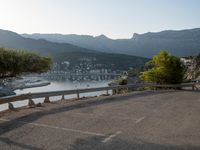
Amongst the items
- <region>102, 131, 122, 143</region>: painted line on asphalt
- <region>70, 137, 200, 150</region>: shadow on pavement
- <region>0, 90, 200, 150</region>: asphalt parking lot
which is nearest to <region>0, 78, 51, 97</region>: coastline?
<region>0, 90, 200, 150</region>: asphalt parking lot

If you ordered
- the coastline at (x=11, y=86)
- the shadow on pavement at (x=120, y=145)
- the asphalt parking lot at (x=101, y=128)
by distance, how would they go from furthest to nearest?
the coastline at (x=11, y=86)
the asphalt parking lot at (x=101, y=128)
the shadow on pavement at (x=120, y=145)

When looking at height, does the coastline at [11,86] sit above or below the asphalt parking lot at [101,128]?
below

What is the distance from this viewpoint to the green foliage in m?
13.7

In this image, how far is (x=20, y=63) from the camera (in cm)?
1422

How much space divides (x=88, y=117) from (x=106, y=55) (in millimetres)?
181641

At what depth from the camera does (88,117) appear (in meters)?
13.4

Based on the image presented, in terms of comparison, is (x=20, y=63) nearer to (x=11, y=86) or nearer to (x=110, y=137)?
(x=110, y=137)

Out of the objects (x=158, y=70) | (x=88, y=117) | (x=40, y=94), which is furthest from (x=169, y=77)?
(x=88, y=117)

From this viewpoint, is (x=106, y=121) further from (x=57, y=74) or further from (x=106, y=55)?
(x=106, y=55)

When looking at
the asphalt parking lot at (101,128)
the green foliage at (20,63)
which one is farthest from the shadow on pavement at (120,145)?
the green foliage at (20,63)

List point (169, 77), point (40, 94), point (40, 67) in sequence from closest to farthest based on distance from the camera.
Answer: point (40, 67)
point (40, 94)
point (169, 77)

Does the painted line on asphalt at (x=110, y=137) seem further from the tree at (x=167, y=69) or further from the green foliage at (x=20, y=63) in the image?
the tree at (x=167, y=69)

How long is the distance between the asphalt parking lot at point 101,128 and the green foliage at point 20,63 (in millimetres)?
1690

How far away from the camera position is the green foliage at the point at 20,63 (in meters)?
13.7
